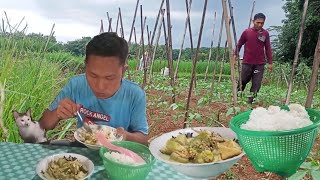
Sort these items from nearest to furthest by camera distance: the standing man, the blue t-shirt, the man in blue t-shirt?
the man in blue t-shirt
the blue t-shirt
the standing man

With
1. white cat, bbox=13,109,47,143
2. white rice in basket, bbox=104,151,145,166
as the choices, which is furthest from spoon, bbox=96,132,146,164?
white cat, bbox=13,109,47,143

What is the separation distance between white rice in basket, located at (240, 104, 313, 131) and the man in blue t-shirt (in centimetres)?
55

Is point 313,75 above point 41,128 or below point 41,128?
above

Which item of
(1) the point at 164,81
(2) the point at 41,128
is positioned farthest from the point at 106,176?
(1) the point at 164,81

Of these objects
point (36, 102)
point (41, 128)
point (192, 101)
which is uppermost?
point (41, 128)

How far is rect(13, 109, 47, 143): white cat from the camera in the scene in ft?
3.50

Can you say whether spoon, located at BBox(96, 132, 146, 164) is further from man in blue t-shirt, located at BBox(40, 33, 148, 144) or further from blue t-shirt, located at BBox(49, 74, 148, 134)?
blue t-shirt, located at BBox(49, 74, 148, 134)

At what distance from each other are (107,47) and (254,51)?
133 inches

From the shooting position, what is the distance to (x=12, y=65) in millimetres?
2314

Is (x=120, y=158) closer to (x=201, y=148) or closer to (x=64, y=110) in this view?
(x=201, y=148)

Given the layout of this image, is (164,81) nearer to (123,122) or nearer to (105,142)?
(123,122)

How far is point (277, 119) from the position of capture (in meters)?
0.62

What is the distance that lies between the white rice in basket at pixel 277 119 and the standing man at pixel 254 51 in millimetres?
3554

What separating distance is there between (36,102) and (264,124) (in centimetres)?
203
